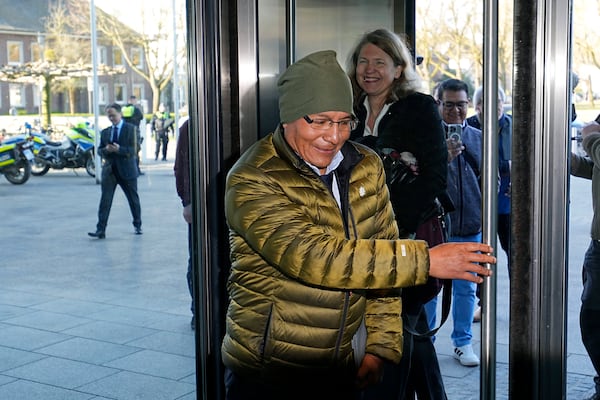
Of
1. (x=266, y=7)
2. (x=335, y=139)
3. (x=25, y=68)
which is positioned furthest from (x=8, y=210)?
(x=335, y=139)

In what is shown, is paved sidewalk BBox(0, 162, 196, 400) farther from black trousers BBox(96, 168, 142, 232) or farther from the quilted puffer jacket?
the quilted puffer jacket

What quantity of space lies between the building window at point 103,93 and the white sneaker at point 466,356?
1588 mm

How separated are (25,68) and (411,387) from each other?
75.6 inches

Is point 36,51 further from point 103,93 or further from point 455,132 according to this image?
point 455,132

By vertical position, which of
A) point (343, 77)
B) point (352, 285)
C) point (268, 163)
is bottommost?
point (352, 285)

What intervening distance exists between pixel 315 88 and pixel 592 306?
3.52 feet

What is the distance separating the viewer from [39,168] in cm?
327

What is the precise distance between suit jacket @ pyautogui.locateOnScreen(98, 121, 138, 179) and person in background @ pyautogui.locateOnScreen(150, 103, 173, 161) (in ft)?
0.28

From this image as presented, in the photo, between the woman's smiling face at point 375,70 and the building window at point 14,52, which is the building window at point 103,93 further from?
the woman's smiling face at point 375,70

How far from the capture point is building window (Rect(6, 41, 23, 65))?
10.7 feet

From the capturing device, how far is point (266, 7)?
3.35 meters

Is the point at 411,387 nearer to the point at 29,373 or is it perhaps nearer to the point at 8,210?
the point at 29,373

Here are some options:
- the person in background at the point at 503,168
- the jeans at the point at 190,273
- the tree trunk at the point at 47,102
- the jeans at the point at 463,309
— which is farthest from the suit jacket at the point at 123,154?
the person in background at the point at 503,168

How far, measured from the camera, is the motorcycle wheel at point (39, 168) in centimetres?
327
